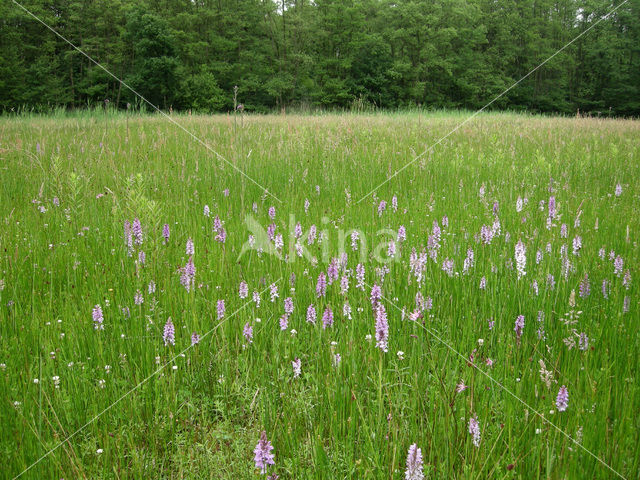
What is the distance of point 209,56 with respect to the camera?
36406 millimetres

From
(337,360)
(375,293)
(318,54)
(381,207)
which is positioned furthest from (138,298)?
(318,54)

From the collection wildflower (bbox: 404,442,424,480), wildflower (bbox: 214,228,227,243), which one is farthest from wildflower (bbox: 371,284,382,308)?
wildflower (bbox: 214,228,227,243)

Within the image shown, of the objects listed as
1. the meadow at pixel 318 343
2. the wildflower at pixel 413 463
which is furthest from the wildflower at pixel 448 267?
the wildflower at pixel 413 463

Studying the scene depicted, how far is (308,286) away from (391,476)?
1532mm

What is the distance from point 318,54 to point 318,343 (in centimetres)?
4242

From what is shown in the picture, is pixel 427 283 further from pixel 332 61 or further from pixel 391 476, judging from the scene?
pixel 332 61

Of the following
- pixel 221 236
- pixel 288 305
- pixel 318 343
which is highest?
pixel 221 236

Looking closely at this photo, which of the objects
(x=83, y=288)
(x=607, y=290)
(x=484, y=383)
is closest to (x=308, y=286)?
(x=484, y=383)

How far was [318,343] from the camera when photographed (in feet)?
6.57

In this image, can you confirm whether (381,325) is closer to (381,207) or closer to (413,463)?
(413,463)

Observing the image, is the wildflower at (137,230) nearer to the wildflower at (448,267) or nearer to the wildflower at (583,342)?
the wildflower at (448,267)

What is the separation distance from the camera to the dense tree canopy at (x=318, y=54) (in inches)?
1234

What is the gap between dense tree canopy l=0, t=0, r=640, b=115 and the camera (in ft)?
103

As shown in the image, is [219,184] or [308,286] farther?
[219,184]
